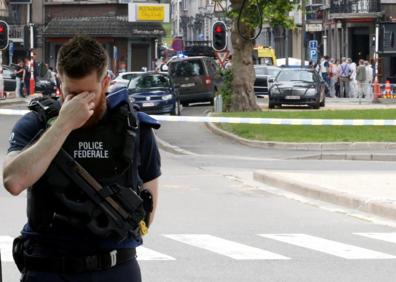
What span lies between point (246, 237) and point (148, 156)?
7.48m

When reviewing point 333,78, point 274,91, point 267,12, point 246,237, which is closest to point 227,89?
point 267,12

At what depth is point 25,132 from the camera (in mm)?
5145

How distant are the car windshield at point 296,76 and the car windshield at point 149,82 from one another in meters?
7.68

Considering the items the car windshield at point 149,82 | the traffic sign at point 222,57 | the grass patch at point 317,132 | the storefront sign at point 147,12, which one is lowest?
the grass patch at point 317,132

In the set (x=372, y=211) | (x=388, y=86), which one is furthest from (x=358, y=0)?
(x=372, y=211)

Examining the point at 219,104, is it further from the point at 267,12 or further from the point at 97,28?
the point at 97,28

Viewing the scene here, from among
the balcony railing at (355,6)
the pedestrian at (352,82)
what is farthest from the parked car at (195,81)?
the balcony railing at (355,6)

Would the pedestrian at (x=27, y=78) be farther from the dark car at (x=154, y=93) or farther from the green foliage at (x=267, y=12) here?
the green foliage at (x=267, y=12)

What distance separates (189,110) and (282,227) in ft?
103

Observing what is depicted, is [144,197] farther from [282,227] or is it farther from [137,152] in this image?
[282,227]

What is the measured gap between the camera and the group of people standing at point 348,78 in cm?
5534

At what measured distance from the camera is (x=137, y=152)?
5223 millimetres

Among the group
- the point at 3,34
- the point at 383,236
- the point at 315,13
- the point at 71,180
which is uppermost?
the point at 315,13

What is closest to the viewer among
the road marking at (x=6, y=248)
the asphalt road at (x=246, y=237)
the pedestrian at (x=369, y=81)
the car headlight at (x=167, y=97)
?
the asphalt road at (x=246, y=237)
